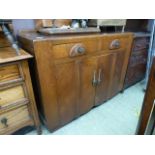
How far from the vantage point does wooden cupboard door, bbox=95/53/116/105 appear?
1.27 m

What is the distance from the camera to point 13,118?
967mm

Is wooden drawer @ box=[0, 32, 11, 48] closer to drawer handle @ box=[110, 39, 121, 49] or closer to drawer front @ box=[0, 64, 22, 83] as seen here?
drawer front @ box=[0, 64, 22, 83]

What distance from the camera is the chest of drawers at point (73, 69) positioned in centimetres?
90

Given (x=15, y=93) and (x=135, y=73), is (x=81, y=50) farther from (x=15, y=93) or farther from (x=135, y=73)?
(x=135, y=73)

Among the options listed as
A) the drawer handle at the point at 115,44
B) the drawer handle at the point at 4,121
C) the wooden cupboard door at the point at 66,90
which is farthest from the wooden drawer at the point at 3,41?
the drawer handle at the point at 115,44

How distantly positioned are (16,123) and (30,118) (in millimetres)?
105

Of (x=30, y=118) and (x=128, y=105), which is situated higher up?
(x=30, y=118)

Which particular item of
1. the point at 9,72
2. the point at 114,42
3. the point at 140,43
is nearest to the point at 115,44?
the point at 114,42

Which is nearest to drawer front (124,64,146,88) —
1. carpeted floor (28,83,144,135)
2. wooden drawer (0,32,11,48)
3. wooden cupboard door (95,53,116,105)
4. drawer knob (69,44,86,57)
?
carpeted floor (28,83,144,135)

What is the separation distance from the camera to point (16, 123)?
3.27ft

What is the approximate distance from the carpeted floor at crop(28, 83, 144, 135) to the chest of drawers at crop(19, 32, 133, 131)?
87 mm

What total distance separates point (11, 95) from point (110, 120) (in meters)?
1.00
